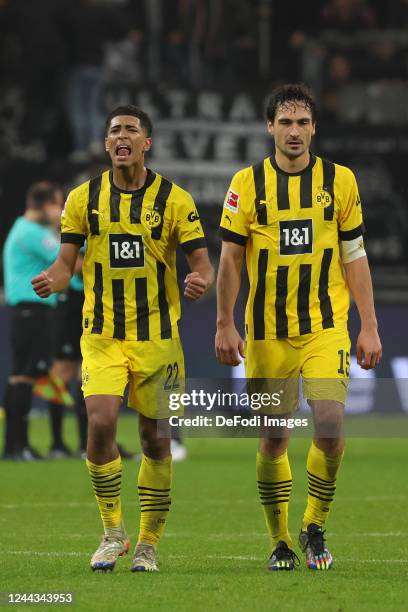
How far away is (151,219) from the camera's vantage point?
6.84 meters

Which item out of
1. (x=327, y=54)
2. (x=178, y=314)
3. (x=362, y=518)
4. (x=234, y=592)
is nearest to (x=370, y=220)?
(x=327, y=54)

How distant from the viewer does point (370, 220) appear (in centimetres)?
1661

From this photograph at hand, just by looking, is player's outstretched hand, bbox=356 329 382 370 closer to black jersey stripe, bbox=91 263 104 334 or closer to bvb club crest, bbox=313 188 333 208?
bvb club crest, bbox=313 188 333 208

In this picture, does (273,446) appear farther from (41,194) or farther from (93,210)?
(41,194)

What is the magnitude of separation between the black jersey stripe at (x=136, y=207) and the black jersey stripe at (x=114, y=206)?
63 millimetres

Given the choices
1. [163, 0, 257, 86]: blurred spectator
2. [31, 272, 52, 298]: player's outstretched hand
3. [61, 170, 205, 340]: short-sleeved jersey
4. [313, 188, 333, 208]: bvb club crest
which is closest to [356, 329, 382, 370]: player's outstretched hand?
[313, 188, 333, 208]: bvb club crest

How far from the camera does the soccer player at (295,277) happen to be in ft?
22.2

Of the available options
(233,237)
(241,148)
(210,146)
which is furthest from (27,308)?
(233,237)

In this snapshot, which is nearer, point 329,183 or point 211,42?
point 329,183

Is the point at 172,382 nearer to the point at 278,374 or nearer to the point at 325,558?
the point at 278,374

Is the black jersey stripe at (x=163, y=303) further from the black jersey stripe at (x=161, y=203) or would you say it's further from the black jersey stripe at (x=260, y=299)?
the black jersey stripe at (x=260, y=299)

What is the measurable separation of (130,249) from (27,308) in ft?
19.9

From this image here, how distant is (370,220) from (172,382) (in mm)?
10051

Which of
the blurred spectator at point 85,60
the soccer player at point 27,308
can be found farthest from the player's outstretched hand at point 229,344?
the blurred spectator at point 85,60
